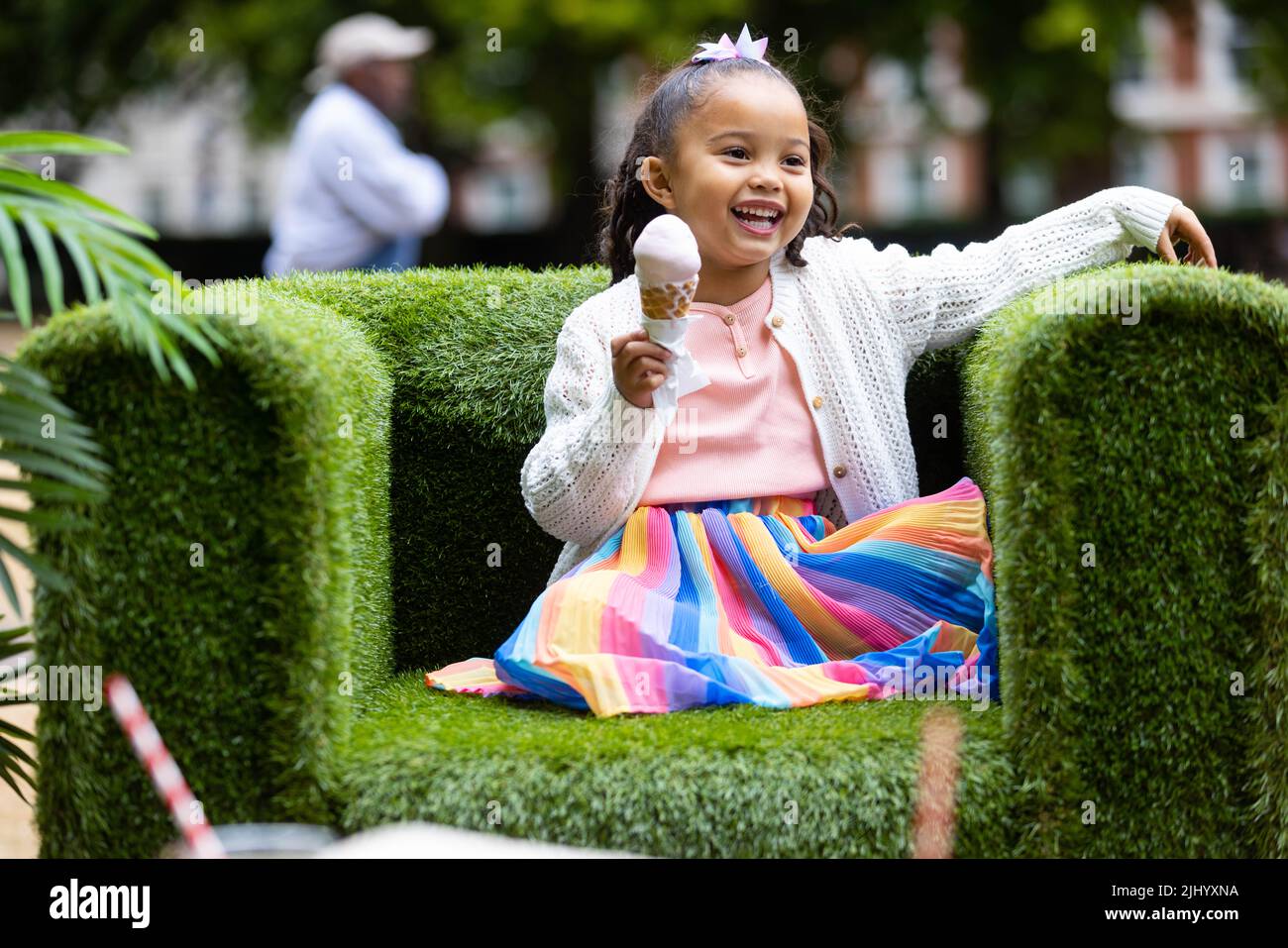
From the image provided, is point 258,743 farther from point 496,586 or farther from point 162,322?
point 496,586

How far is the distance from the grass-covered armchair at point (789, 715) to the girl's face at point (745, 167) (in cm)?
66

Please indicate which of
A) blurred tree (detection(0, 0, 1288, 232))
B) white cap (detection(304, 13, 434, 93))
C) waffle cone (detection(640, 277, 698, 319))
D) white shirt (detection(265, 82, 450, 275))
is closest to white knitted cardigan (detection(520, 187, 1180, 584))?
waffle cone (detection(640, 277, 698, 319))

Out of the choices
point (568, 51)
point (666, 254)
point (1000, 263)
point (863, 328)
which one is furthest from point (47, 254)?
point (568, 51)

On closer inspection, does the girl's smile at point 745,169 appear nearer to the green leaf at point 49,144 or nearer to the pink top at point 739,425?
the pink top at point 739,425

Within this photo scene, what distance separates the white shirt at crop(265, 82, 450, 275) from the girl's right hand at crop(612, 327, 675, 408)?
376 cm

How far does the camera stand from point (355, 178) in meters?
6.00

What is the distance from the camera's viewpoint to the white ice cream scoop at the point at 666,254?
7.39 ft

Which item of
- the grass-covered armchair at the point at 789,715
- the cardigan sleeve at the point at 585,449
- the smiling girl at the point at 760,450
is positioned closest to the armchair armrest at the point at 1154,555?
the grass-covered armchair at the point at 789,715

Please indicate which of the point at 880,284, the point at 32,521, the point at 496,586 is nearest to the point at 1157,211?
the point at 880,284

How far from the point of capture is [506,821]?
2.06 m

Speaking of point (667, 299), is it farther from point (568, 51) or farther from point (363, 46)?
point (568, 51)

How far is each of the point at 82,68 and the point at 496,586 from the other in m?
13.3
